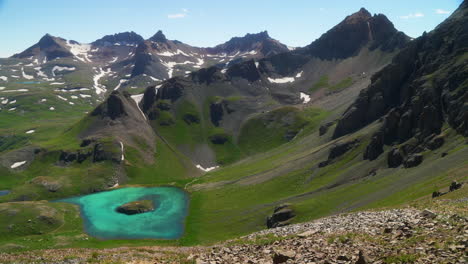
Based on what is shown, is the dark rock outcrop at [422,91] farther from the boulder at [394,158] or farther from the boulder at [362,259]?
the boulder at [362,259]

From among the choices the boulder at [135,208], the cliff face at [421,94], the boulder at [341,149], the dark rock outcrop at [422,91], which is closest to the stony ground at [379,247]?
the cliff face at [421,94]

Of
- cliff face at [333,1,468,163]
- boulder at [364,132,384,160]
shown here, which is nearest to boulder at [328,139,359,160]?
boulder at [364,132,384,160]

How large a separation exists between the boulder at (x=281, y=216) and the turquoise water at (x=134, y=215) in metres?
29.3

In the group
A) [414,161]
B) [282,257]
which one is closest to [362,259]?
[282,257]

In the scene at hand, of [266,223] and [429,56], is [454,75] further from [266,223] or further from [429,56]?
[266,223]

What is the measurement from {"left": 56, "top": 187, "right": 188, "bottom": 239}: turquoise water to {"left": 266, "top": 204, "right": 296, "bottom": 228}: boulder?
29327 mm

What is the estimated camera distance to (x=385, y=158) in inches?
4710

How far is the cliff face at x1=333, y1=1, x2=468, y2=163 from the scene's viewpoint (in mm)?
117625

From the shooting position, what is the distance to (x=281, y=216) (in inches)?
3898

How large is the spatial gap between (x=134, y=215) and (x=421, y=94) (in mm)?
111336

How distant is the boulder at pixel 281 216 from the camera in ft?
319

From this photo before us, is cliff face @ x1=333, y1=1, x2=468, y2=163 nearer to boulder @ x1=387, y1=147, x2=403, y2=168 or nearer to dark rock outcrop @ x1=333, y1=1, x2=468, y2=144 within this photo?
dark rock outcrop @ x1=333, y1=1, x2=468, y2=144

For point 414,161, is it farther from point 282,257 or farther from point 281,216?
point 282,257

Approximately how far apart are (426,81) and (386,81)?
28.8 metres
